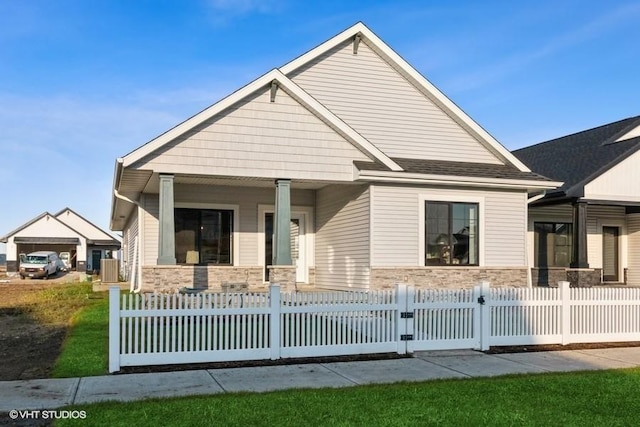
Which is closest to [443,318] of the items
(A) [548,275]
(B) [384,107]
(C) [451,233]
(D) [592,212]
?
(C) [451,233]

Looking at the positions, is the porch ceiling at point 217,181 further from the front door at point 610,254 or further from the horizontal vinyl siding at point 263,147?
the front door at point 610,254

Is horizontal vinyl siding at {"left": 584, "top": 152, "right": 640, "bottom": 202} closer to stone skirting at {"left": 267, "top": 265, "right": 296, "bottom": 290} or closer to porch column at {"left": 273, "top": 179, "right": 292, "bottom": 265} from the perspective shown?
porch column at {"left": 273, "top": 179, "right": 292, "bottom": 265}

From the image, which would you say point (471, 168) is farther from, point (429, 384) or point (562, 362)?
point (429, 384)

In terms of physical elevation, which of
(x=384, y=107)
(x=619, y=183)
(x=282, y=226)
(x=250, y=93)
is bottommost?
(x=282, y=226)

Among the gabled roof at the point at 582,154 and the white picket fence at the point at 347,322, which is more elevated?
the gabled roof at the point at 582,154

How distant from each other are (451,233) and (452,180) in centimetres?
150

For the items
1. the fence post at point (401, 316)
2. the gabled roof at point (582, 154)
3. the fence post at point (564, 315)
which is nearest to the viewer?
the fence post at point (401, 316)

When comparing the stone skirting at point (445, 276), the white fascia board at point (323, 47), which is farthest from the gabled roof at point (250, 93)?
the stone skirting at point (445, 276)

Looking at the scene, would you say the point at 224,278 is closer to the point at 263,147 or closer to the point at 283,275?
the point at 283,275

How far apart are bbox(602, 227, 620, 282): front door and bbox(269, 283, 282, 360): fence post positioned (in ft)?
53.3

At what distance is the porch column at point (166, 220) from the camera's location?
14.1 meters

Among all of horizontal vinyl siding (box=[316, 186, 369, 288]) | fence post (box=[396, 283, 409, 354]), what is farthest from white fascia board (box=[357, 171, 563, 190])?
fence post (box=[396, 283, 409, 354])

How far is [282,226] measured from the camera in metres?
15.0

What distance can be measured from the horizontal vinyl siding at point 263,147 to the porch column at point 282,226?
0.35 meters
